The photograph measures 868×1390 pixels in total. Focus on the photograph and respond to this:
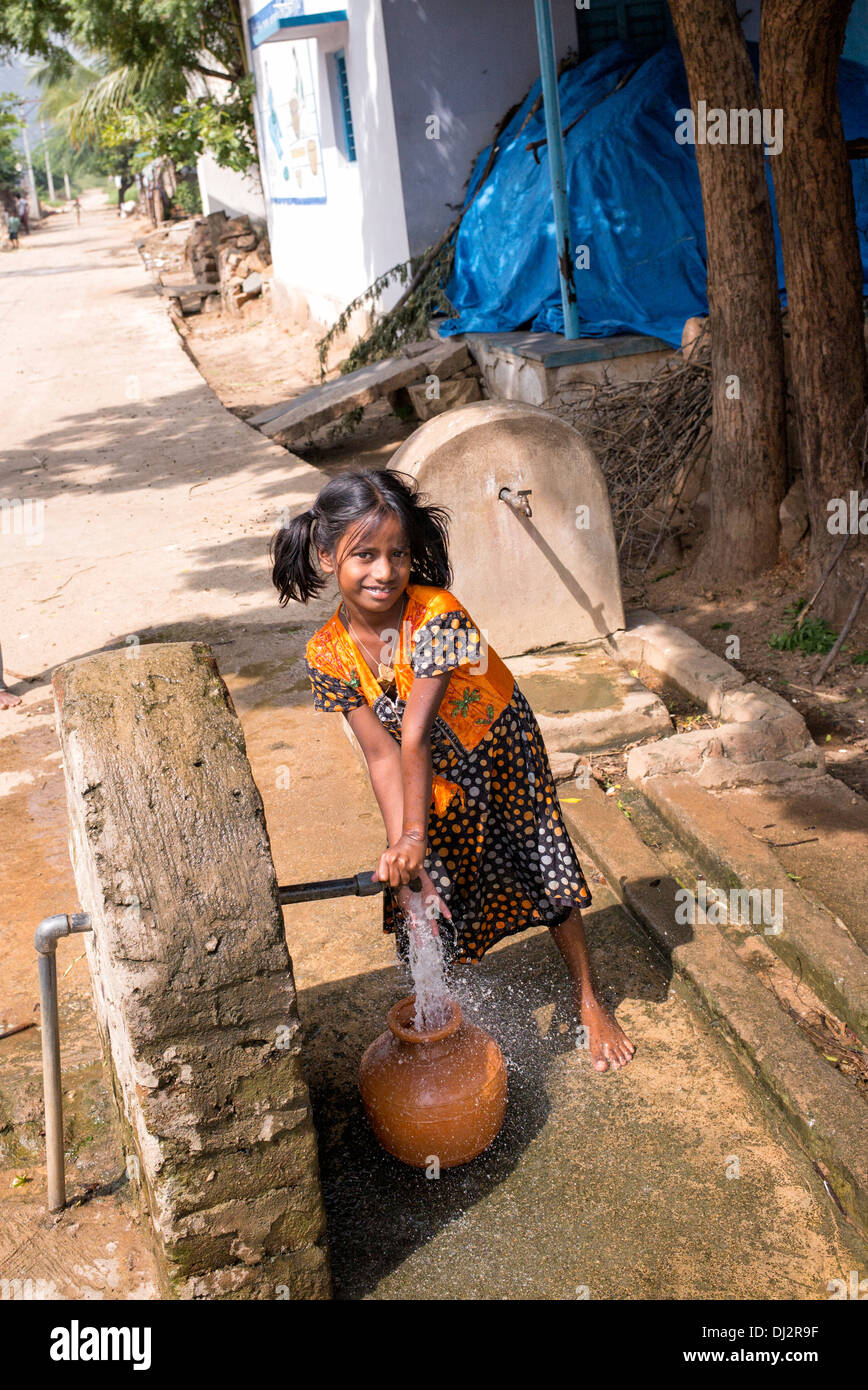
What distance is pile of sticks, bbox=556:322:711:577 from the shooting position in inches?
248

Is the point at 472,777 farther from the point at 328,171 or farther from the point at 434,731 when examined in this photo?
the point at 328,171

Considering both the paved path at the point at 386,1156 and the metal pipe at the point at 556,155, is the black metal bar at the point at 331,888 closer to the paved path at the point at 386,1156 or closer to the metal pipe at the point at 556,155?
the paved path at the point at 386,1156

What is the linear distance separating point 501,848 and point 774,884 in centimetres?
95

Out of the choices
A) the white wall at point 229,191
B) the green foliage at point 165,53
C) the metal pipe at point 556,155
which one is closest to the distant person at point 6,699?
the metal pipe at point 556,155

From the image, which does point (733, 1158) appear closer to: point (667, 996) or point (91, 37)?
point (667, 996)

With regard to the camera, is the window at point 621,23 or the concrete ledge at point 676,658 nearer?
the concrete ledge at point 676,658

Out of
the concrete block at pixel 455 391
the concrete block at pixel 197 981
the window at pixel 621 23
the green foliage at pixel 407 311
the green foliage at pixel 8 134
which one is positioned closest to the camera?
the concrete block at pixel 197 981

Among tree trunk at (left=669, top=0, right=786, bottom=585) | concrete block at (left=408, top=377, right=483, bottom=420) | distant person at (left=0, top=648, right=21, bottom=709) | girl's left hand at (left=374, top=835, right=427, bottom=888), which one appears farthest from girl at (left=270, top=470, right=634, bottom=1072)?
concrete block at (left=408, top=377, right=483, bottom=420)

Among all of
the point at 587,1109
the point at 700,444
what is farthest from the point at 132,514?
the point at 587,1109

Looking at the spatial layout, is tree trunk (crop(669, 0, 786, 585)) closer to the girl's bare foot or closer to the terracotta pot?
the girl's bare foot

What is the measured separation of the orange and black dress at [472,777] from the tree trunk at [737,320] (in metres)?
3.37

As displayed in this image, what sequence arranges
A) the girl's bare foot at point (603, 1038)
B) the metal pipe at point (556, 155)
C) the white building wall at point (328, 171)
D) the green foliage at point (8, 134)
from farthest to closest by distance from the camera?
the green foliage at point (8, 134) < the white building wall at point (328, 171) < the metal pipe at point (556, 155) < the girl's bare foot at point (603, 1038)

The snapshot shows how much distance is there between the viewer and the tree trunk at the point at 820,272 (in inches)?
182

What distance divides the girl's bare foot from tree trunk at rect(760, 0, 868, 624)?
2982mm
